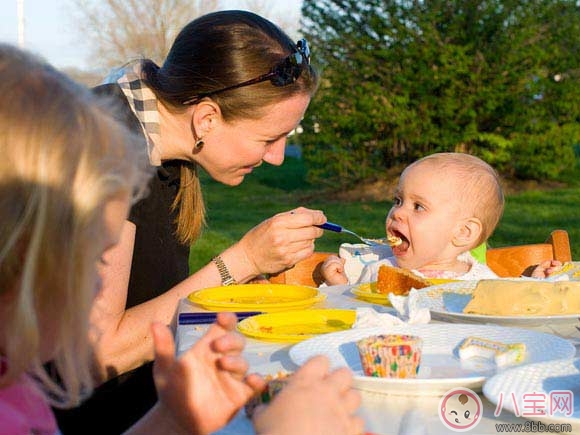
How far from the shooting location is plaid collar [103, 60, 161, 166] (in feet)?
9.03

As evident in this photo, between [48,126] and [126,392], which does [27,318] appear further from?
[126,392]

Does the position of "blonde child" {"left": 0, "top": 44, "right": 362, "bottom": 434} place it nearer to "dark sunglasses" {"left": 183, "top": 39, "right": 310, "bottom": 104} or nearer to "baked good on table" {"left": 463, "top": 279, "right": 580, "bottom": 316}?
"baked good on table" {"left": 463, "top": 279, "right": 580, "bottom": 316}

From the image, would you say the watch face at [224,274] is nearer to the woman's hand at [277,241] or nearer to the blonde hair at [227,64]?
the woman's hand at [277,241]

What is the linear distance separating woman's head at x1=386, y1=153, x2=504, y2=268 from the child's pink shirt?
201 centimetres

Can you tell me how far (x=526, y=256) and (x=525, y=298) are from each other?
4.53ft

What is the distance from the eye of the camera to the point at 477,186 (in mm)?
Answer: 3295

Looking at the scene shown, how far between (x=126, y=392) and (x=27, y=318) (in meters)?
1.44

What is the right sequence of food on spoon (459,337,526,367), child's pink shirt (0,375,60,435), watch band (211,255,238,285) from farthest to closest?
watch band (211,255,238,285)
food on spoon (459,337,526,367)
child's pink shirt (0,375,60,435)

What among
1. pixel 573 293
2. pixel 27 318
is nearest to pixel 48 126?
pixel 27 318

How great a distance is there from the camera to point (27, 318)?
1.15 m

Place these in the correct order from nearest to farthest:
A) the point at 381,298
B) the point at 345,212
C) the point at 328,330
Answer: the point at 328,330 < the point at 381,298 < the point at 345,212

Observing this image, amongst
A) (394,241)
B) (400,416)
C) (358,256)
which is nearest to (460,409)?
(400,416)

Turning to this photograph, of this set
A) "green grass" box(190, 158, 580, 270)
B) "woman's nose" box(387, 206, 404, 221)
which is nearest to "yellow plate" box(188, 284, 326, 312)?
"woman's nose" box(387, 206, 404, 221)

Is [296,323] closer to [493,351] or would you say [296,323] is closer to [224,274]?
[493,351]
